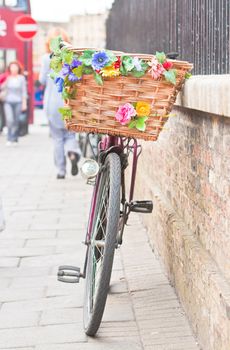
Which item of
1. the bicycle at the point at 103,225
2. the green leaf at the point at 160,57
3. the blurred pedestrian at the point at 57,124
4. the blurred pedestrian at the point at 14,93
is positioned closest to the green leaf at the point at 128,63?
the green leaf at the point at 160,57

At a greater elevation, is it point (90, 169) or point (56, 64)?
point (56, 64)

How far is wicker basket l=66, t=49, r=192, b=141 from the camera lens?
15.3 ft

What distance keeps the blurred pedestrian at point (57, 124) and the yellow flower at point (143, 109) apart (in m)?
6.98

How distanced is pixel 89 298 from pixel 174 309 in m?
0.58

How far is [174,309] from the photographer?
5.17m

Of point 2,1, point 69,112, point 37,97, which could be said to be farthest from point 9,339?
point 37,97

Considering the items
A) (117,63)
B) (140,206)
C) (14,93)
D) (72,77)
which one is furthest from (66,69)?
(14,93)

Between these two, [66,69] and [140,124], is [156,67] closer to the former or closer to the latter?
[140,124]

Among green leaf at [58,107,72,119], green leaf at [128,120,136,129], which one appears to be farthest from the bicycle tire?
green leaf at [58,107,72,119]

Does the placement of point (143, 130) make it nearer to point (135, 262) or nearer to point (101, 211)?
point (101, 211)

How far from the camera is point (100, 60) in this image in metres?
4.58

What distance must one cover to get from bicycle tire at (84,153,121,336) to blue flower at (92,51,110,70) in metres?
0.53

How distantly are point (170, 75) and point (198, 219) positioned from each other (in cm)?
80

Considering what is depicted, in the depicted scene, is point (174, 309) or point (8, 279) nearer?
point (174, 309)
